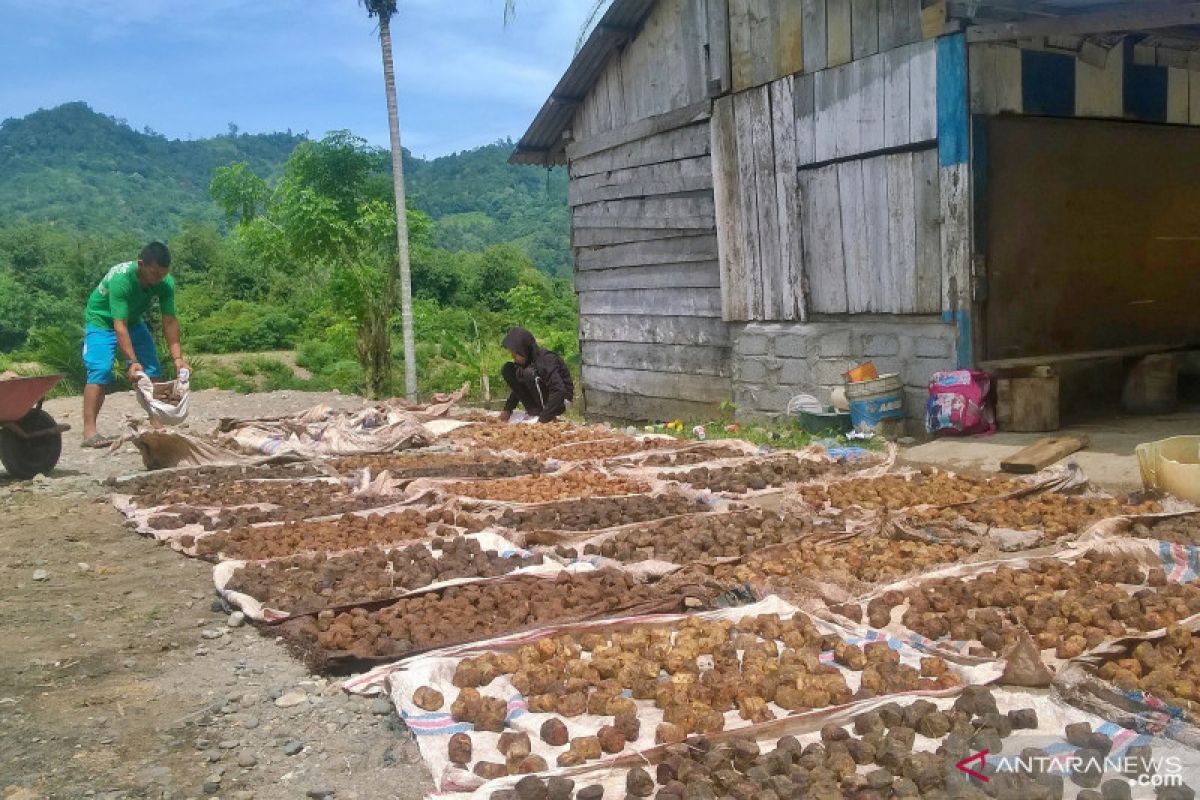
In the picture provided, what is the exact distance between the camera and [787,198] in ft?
28.5

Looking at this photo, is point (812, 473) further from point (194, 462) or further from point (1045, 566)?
point (194, 462)

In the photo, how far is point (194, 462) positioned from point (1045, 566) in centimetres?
622

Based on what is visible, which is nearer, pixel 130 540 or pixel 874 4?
pixel 130 540

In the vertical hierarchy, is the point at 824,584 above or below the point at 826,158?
below

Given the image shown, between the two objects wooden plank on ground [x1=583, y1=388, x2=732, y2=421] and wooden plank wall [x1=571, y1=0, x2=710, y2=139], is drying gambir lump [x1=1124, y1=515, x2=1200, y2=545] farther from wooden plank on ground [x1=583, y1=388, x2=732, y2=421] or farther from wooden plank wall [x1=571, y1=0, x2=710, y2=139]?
wooden plank wall [x1=571, y1=0, x2=710, y2=139]

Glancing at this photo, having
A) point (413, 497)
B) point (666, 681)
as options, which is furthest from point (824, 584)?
point (413, 497)

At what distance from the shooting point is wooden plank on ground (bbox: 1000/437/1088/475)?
5.86 meters

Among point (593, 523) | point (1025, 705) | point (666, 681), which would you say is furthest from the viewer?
point (593, 523)

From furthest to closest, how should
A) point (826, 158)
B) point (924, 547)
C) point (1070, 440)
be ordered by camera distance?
point (826, 158)
point (1070, 440)
point (924, 547)

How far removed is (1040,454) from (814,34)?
4213 millimetres

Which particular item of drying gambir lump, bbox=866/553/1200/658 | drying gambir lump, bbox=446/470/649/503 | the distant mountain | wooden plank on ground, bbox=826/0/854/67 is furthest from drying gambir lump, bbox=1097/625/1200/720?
the distant mountain

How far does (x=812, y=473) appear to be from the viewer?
19.8ft

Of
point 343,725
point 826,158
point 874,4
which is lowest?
point 343,725
